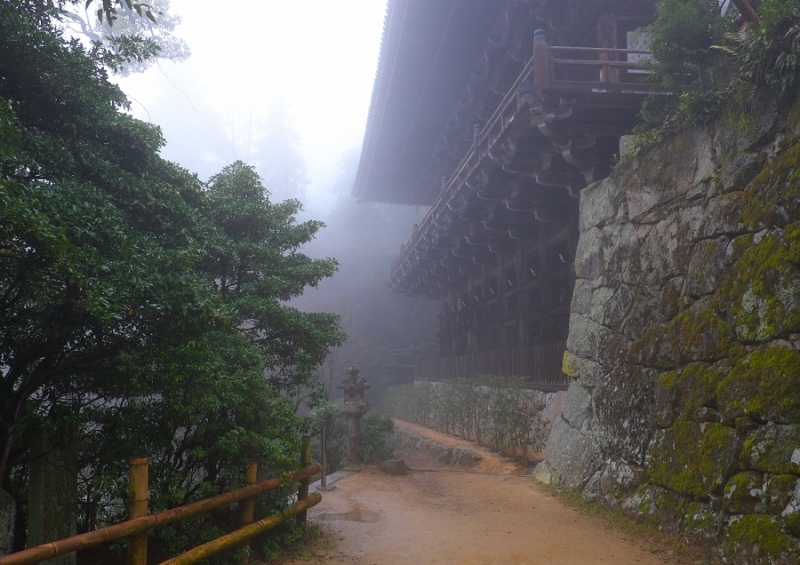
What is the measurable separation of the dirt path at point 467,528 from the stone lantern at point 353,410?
1.84 metres

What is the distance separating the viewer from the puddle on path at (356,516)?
294 inches

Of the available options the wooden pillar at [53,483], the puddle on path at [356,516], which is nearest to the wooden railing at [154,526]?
the wooden pillar at [53,483]

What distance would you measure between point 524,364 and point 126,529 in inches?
393

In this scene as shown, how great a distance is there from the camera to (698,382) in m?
5.65

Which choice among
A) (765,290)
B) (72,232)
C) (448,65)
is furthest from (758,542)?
(448,65)

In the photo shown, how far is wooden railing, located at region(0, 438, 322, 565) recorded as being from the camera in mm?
3283

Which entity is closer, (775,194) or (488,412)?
(775,194)

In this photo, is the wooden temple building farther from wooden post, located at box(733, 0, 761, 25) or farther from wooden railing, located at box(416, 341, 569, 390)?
wooden post, located at box(733, 0, 761, 25)

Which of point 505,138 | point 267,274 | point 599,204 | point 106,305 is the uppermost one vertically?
point 505,138

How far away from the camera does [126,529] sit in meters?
3.76

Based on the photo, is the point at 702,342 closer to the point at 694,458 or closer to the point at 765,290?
the point at 765,290

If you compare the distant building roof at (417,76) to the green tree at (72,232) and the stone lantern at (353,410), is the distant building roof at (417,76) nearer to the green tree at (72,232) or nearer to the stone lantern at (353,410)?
the stone lantern at (353,410)

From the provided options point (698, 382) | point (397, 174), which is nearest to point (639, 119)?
point (698, 382)

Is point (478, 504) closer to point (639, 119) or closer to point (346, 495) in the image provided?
point (346, 495)
